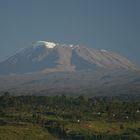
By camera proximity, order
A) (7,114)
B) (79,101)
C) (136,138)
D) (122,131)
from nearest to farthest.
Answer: (136,138) → (122,131) → (7,114) → (79,101)

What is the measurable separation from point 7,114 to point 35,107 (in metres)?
17.2

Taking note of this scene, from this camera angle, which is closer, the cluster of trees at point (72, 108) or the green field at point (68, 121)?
the green field at point (68, 121)

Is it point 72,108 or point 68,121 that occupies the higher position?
point 72,108

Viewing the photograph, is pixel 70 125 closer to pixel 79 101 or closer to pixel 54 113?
pixel 54 113

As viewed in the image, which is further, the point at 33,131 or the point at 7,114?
the point at 7,114

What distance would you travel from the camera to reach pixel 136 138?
90375mm

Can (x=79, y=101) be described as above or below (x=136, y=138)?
above

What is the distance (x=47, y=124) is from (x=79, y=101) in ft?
148

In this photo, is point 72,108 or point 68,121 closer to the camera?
point 68,121

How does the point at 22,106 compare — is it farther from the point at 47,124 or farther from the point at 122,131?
the point at 122,131

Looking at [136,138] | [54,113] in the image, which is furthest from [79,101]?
[136,138]

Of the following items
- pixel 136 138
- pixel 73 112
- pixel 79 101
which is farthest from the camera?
pixel 79 101

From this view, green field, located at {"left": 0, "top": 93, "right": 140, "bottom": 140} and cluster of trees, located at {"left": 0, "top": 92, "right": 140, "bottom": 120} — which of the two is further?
cluster of trees, located at {"left": 0, "top": 92, "right": 140, "bottom": 120}

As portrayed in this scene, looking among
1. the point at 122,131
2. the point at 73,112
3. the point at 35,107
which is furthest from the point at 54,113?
the point at 122,131
